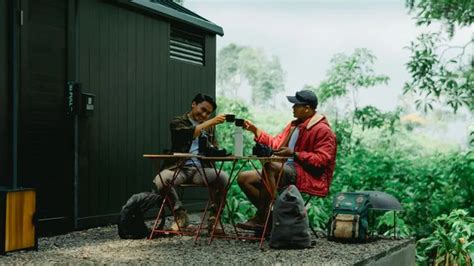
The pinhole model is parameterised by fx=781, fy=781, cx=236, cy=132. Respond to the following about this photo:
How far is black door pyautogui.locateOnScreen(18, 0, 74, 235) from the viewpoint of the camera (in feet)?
19.3

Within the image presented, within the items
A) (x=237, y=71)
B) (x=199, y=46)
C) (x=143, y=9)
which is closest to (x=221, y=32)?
(x=199, y=46)

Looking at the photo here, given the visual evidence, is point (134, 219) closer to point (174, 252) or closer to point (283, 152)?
point (174, 252)

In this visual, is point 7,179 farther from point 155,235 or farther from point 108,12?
point 108,12

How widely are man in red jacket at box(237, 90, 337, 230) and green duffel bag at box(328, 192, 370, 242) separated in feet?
0.64

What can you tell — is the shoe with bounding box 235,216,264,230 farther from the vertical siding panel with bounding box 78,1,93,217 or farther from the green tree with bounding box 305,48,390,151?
the green tree with bounding box 305,48,390,151

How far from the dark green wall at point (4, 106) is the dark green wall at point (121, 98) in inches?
32.2

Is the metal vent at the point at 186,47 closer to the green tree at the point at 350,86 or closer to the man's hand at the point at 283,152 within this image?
the man's hand at the point at 283,152

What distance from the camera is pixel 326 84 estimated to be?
1245 cm

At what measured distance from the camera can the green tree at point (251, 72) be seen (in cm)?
1661

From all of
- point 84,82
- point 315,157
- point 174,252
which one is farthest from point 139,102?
point 174,252

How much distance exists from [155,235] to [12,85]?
1556 millimetres

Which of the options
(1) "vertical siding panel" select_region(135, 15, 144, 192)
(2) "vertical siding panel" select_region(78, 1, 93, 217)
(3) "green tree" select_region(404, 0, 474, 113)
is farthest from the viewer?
(3) "green tree" select_region(404, 0, 474, 113)

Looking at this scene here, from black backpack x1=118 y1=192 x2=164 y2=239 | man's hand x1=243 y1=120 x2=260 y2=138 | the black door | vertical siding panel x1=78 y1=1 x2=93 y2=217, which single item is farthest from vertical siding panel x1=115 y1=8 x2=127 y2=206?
man's hand x1=243 y1=120 x2=260 y2=138

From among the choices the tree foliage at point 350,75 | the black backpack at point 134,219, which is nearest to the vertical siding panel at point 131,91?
the black backpack at point 134,219
